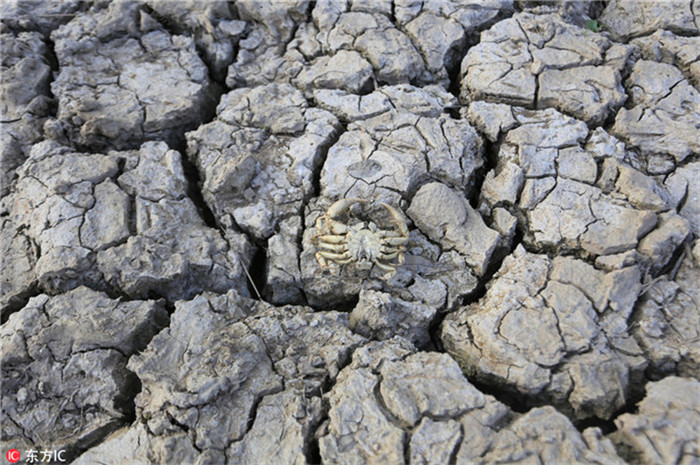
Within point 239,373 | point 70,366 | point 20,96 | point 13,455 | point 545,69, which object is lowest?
point 13,455

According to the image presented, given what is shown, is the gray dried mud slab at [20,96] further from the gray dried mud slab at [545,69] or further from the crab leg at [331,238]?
the gray dried mud slab at [545,69]

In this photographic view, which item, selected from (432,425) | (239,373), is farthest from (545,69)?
(239,373)

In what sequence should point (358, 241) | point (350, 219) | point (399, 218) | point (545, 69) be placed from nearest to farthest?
point (358, 241)
point (399, 218)
point (350, 219)
point (545, 69)

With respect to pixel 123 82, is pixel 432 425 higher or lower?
lower

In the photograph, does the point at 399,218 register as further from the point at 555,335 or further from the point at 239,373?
the point at 239,373

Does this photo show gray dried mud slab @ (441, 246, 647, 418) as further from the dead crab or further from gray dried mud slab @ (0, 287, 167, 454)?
gray dried mud slab @ (0, 287, 167, 454)

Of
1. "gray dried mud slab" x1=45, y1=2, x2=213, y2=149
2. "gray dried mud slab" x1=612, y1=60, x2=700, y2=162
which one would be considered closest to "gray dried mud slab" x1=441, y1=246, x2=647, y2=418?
"gray dried mud slab" x1=612, y1=60, x2=700, y2=162

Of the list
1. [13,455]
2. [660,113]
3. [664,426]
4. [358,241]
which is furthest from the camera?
[660,113]
